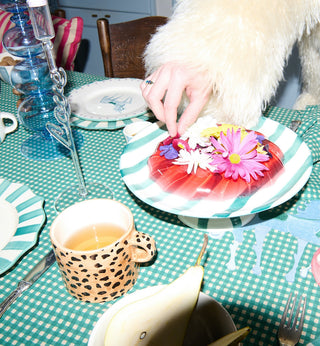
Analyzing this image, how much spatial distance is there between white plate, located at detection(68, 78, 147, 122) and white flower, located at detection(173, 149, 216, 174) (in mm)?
326

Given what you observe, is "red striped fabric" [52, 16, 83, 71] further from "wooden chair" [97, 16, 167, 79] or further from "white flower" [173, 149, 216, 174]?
"white flower" [173, 149, 216, 174]

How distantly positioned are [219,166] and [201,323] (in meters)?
0.26

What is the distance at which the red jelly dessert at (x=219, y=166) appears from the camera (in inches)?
21.0

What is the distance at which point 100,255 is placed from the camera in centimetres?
40

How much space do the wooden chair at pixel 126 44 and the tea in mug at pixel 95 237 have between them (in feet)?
Result: 3.37

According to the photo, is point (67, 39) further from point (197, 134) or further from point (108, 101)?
point (197, 134)

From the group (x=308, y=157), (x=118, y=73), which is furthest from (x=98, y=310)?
(x=118, y=73)

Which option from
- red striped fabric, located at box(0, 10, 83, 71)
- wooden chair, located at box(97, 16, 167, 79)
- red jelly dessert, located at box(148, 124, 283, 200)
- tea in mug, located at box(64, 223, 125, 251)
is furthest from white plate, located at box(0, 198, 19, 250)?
red striped fabric, located at box(0, 10, 83, 71)

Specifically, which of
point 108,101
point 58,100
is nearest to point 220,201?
point 58,100

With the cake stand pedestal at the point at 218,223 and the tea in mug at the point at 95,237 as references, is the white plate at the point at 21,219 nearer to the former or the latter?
the tea in mug at the point at 95,237

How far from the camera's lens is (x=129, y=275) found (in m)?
0.46

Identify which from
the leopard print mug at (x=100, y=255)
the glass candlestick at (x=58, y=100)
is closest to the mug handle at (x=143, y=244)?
the leopard print mug at (x=100, y=255)

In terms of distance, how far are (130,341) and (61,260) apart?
139 millimetres

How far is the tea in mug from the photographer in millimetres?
474
